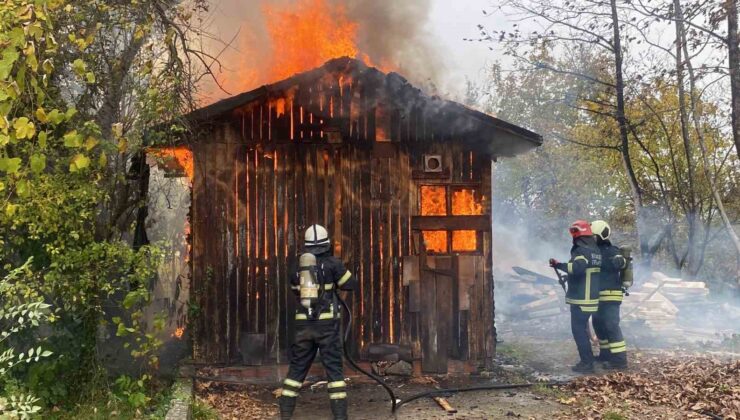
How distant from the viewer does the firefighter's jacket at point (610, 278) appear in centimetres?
1001

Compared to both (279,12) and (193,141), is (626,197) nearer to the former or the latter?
(279,12)

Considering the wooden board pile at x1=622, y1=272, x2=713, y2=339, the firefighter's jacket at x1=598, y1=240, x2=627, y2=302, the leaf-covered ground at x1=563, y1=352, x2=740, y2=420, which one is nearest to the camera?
the leaf-covered ground at x1=563, y1=352, x2=740, y2=420

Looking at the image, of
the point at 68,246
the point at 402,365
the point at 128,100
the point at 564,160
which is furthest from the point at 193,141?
the point at 564,160

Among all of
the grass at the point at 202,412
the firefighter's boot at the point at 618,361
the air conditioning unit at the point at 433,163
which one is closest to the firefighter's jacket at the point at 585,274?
the firefighter's boot at the point at 618,361

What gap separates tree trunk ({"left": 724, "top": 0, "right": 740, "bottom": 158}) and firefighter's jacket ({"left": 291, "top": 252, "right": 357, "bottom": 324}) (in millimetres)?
7696

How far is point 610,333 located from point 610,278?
908 millimetres

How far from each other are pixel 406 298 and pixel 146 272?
13.6 ft

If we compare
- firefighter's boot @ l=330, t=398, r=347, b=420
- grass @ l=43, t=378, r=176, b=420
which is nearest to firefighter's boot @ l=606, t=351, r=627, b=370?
firefighter's boot @ l=330, t=398, r=347, b=420

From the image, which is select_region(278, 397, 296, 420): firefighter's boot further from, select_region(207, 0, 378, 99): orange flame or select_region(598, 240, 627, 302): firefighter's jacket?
select_region(207, 0, 378, 99): orange flame

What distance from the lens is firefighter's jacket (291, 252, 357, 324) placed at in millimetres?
7213

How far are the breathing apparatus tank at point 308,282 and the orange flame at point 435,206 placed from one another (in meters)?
3.05

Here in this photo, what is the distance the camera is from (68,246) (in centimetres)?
723

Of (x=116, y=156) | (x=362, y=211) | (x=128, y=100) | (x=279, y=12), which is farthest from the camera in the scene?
(x=279, y=12)

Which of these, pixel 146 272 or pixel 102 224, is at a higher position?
pixel 102 224
